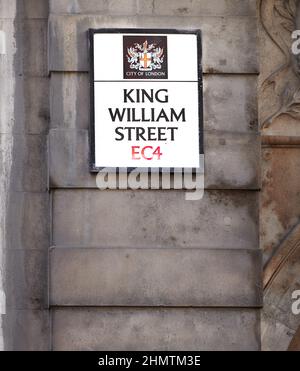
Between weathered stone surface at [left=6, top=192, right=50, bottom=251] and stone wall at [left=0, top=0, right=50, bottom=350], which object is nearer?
stone wall at [left=0, top=0, right=50, bottom=350]

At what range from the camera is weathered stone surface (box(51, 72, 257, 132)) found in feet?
52.2

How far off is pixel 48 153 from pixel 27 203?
0.50 m

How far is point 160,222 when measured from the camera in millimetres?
15781

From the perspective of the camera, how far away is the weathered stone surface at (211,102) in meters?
15.9

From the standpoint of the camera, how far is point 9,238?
15.9 meters

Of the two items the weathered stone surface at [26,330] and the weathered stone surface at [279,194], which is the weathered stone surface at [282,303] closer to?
the weathered stone surface at [279,194]

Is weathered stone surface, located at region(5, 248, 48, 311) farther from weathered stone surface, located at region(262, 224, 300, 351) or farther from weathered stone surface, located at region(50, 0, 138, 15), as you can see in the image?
weathered stone surface, located at region(50, 0, 138, 15)

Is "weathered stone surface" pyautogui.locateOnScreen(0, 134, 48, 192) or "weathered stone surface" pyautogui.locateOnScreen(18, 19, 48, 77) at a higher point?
"weathered stone surface" pyautogui.locateOnScreen(18, 19, 48, 77)

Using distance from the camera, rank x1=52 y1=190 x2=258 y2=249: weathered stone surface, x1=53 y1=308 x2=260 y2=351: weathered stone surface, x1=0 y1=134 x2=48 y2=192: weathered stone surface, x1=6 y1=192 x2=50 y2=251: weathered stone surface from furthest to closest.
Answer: x1=0 y1=134 x2=48 y2=192: weathered stone surface, x1=6 y1=192 x2=50 y2=251: weathered stone surface, x1=52 y1=190 x2=258 y2=249: weathered stone surface, x1=53 y1=308 x2=260 y2=351: weathered stone surface

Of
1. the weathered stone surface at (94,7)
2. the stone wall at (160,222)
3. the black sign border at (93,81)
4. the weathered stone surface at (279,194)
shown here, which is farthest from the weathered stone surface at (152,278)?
the weathered stone surface at (94,7)

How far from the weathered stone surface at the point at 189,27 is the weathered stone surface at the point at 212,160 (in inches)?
24.0

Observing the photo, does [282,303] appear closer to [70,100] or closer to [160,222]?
[160,222]

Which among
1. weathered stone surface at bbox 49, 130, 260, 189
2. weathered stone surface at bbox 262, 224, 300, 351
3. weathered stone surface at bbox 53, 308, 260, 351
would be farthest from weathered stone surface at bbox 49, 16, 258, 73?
weathered stone surface at bbox 53, 308, 260, 351

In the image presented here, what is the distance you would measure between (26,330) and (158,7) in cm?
308
